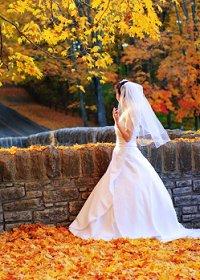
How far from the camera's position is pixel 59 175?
18.7 ft

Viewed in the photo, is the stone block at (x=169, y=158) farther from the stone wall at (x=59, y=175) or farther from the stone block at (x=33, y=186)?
the stone block at (x=33, y=186)

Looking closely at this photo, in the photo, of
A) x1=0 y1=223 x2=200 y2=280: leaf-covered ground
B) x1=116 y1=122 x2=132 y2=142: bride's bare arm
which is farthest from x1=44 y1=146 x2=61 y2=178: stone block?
x1=116 y1=122 x2=132 y2=142: bride's bare arm

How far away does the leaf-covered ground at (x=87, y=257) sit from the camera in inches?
153

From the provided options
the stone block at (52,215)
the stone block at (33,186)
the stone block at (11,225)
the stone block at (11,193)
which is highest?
the stone block at (33,186)

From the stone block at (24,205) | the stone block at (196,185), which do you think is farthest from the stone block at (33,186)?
the stone block at (196,185)

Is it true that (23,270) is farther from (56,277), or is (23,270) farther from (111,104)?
(111,104)

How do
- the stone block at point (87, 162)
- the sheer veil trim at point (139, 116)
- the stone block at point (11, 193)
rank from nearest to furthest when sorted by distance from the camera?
the stone block at point (11, 193), the stone block at point (87, 162), the sheer veil trim at point (139, 116)

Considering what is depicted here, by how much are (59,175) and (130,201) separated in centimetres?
83

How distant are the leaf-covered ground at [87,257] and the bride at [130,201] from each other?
0.61 ft

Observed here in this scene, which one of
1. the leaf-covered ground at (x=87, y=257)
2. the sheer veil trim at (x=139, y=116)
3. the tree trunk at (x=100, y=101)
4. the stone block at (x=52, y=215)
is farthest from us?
the tree trunk at (x=100, y=101)

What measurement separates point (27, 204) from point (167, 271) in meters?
→ 2.15

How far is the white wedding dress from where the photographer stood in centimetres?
557

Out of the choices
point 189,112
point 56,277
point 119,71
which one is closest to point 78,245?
point 56,277

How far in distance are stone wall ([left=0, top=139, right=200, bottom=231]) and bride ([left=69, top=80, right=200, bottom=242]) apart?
0.16m
